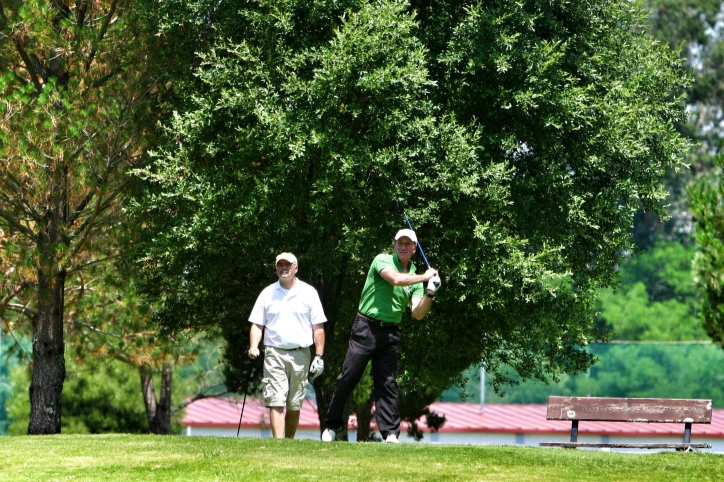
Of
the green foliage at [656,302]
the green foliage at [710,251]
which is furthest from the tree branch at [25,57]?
the green foliage at [656,302]

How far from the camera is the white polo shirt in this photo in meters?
10.4

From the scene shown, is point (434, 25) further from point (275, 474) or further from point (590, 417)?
point (275, 474)

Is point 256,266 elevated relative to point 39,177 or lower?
lower

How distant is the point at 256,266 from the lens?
16.1m

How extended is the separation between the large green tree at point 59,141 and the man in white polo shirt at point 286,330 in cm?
564

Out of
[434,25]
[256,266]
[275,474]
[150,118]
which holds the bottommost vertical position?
[275,474]

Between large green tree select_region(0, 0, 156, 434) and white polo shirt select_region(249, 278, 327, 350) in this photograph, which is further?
large green tree select_region(0, 0, 156, 434)

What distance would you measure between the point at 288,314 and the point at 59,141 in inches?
247

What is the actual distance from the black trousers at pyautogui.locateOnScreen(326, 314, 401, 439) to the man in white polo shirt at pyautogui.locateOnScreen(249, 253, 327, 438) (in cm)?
32

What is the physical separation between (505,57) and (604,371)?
21420 mm

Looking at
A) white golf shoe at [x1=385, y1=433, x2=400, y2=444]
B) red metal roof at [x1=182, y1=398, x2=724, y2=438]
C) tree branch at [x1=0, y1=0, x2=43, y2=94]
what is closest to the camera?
white golf shoe at [x1=385, y1=433, x2=400, y2=444]

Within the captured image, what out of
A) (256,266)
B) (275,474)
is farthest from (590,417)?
(275,474)

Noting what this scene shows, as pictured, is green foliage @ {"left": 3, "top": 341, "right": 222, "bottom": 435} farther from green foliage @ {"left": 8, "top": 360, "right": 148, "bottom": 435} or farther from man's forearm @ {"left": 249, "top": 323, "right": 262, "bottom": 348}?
man's forearm @ {"left": 249, "top": 323, "right": 262, "bottom": 348}

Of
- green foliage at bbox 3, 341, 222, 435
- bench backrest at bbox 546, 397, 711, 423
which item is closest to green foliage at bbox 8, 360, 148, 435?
green foliage at bbox 3, 341, 222, 435
